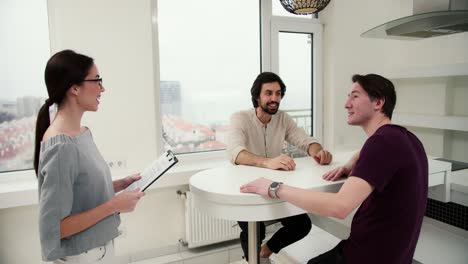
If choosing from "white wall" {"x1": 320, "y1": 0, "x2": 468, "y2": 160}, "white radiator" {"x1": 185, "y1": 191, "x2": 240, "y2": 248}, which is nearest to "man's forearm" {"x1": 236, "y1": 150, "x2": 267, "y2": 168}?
"white radiator" {"x1": 185, "y1": 191, "x2": 240, "y2": 248}

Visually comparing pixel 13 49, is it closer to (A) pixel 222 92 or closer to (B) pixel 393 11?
(A) pixel 222 92

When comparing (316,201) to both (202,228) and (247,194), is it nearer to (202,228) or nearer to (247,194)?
(247,194)

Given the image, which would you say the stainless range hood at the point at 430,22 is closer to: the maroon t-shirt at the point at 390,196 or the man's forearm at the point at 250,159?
the maroon t-shirt at the point at 390,196

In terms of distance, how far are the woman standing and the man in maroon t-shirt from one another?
0.52 metres

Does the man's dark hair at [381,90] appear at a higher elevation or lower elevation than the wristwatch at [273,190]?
higher

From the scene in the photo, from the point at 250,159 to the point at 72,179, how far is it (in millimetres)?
A: 938

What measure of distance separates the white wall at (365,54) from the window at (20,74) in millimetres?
2600

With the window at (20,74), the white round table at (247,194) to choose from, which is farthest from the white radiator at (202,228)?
the window at (20,74)

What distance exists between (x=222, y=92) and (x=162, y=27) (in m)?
0.79

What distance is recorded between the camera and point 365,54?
312cm

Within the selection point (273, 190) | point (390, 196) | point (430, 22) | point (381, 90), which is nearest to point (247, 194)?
point (273, 190)

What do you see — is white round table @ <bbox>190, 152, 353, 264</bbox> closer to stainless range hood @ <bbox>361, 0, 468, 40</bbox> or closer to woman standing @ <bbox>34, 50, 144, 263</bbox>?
woman standing @ <bbox>34, 50, 144, 263</bbox>

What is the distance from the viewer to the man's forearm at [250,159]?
1720 millimetres

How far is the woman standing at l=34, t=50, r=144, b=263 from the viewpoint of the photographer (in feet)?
3.43
